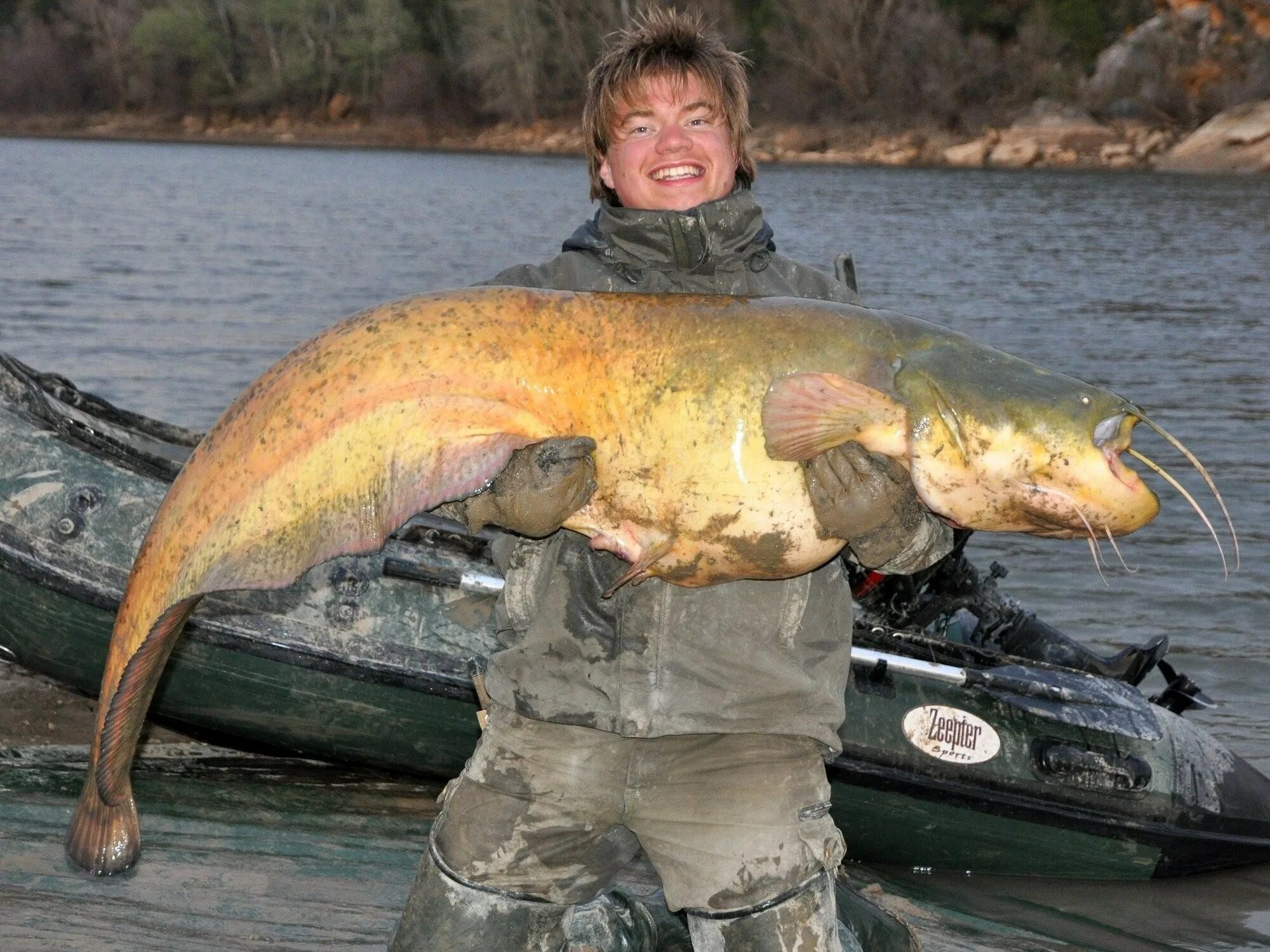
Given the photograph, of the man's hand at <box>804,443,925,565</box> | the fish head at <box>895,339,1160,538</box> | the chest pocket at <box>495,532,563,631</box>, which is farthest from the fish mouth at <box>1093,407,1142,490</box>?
the chest pocket at <box>495,532,563,631</box>

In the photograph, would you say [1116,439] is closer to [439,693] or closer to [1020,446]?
[1020,446]

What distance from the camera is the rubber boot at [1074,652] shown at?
16.9 ft

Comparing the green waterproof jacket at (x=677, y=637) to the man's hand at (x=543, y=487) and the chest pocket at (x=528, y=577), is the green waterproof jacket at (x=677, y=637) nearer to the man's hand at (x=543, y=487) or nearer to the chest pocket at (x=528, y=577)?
the chest pocket at (x=528, y=577)

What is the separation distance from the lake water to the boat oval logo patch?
0.45m

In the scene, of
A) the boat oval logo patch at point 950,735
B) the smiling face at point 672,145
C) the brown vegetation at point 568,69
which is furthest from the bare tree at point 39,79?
the smiling face at point 672,145

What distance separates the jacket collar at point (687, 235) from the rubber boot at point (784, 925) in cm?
115

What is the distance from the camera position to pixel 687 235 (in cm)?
299

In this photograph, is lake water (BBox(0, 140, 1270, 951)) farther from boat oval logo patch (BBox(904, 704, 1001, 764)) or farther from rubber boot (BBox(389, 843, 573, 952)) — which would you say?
rubber boot (BBox(389, 843, 573, 952))

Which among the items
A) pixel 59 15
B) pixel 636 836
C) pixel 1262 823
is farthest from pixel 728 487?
pixel 59 15

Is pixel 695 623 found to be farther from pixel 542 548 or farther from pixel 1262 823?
pixel 1262 823

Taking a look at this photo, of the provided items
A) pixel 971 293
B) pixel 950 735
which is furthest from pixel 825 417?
pixel 971 293

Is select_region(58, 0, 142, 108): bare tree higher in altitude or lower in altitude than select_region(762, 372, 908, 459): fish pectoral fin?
lower

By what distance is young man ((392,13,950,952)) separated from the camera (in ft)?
9.16

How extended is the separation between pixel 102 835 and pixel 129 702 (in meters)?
0.27
